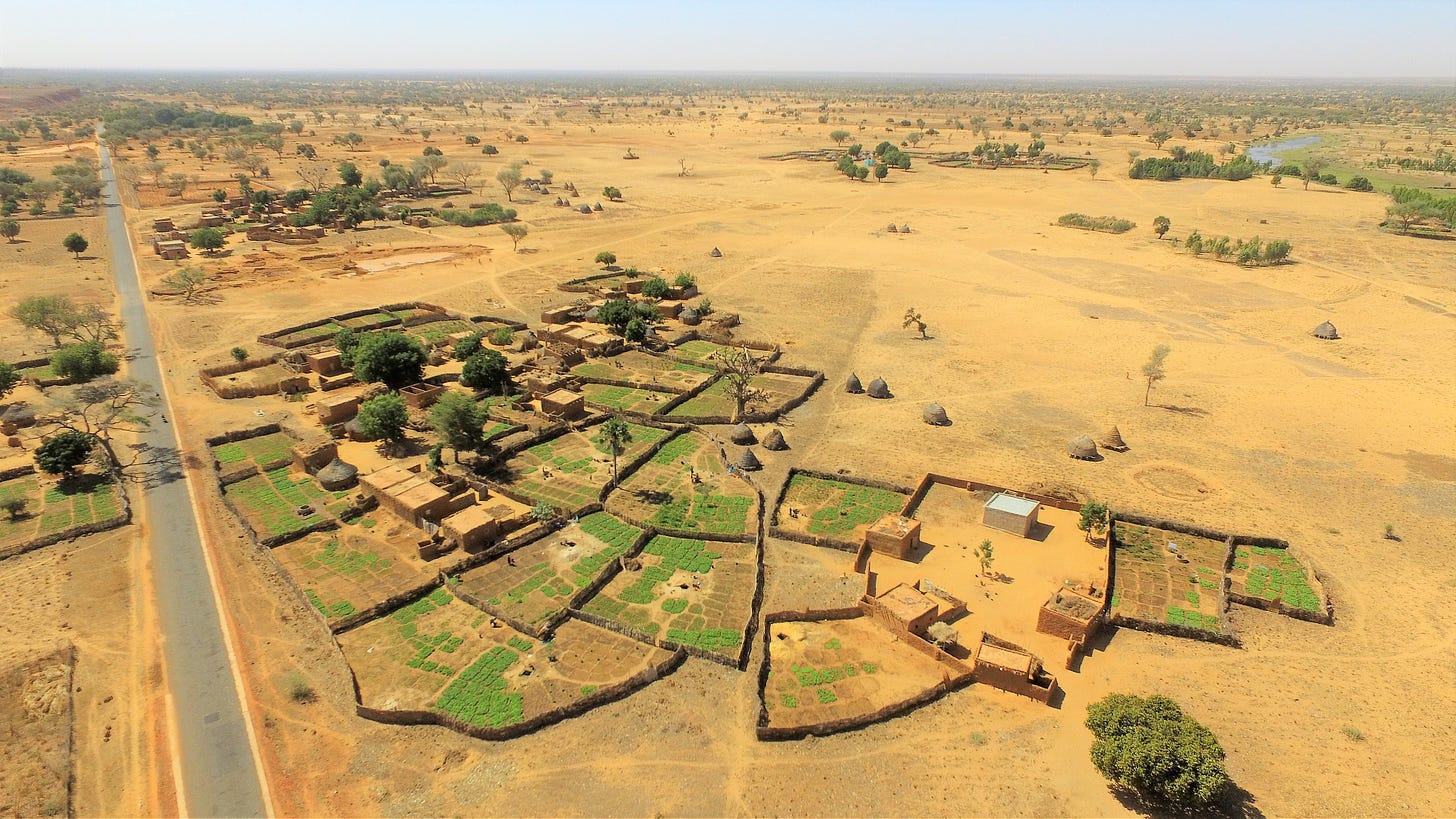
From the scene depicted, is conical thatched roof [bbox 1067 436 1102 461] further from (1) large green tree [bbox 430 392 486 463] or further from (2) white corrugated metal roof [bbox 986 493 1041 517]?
(1) large green tree [bbox 430 392 486 463]

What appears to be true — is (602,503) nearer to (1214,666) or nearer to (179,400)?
(1214,666)

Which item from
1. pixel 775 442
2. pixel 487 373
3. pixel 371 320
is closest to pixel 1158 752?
pixel 775 442

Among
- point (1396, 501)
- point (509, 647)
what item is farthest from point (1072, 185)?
point (509, 647)

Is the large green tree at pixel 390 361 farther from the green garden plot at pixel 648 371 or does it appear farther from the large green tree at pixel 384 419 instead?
the green garden plot at pixel 648 371

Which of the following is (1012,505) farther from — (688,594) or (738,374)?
(738,374)

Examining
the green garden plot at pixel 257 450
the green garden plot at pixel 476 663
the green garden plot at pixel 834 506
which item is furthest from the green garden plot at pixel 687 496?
the green garden plot at pixel 257 450
